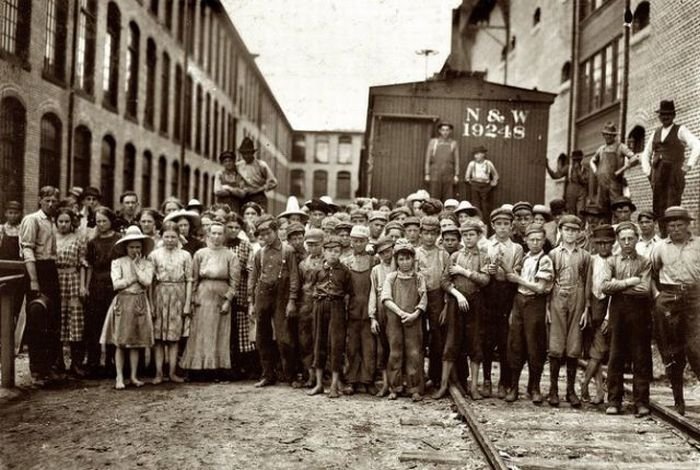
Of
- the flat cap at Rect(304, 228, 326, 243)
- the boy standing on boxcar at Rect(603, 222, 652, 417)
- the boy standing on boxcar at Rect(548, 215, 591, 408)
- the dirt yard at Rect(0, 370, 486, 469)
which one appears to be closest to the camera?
the dirt yard at Rect(0, 370, 486, 469)

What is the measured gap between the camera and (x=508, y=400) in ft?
24.0

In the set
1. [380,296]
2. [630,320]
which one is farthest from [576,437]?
[380,296]

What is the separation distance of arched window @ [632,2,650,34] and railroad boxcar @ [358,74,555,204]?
3661mm

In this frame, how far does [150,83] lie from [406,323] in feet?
67.7

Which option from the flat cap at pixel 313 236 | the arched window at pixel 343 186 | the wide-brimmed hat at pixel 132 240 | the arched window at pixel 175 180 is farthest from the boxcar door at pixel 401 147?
the arched window at pixel 343 186

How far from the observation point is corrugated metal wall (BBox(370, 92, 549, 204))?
15.3 meters

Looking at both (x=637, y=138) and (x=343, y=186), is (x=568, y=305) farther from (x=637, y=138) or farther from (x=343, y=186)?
(x=343, y=186)

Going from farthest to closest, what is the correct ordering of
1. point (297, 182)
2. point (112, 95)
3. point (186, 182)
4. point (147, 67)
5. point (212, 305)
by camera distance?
point (297, 182), point (186, 182), point (147, 67), point (112, 95), point (212, 305)

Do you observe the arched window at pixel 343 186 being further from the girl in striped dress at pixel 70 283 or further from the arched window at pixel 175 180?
the girl in striped dress at pixel 70 283

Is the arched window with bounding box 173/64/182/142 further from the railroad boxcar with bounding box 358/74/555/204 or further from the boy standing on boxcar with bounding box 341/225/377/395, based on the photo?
the boy standing on boxcar with bounding box 341/225/377/395

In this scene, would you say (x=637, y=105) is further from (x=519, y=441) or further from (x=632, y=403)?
(x=519, y=441)

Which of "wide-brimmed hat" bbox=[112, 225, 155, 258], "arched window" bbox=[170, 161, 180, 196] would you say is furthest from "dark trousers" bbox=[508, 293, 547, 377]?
"arched window" bbox=[170, 161, 180, 196]

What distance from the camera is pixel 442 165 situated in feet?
46.2

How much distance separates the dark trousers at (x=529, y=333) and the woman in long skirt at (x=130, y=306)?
160 inches
